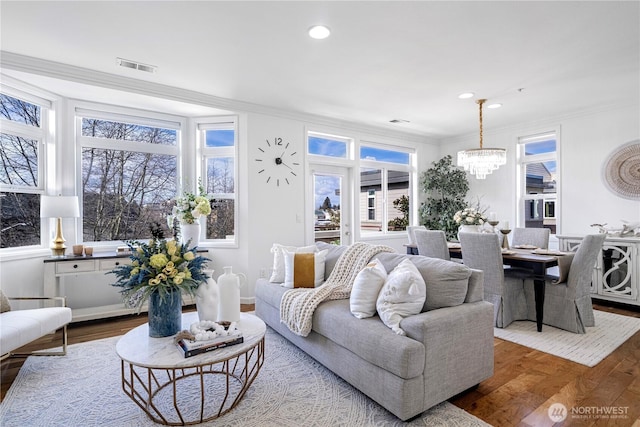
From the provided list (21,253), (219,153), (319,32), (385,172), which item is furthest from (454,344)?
(385,172)

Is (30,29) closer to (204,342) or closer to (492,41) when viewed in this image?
(204,342)

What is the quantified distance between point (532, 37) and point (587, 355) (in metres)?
2.62

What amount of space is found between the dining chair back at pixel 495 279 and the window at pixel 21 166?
4.55 metres

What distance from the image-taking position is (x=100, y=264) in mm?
3578

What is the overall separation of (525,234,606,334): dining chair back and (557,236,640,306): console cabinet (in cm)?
104

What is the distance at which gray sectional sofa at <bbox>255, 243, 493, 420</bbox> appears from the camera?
6.04 feet

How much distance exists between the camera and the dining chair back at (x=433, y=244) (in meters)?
3.74

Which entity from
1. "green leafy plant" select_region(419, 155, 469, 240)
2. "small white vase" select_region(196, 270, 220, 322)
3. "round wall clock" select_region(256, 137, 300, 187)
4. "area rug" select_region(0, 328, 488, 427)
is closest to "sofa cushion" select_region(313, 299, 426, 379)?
"area rug" select_region(0, 328, 488, 427)

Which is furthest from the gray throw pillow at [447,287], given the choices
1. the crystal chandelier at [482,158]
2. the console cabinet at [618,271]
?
the console cabinet at [618,271]

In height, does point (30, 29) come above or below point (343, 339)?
above

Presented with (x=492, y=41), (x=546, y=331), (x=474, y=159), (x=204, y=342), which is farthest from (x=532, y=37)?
(x=204, y=342)

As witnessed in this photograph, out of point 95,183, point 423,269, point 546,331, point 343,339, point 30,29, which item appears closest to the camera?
point 343,339

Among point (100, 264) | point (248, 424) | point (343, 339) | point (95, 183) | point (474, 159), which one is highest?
point (474, 159)

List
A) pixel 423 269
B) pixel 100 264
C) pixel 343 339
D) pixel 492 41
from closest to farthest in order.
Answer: pixel 343 339, pixel 423 269, pixel 492 41, pixel 100 264
